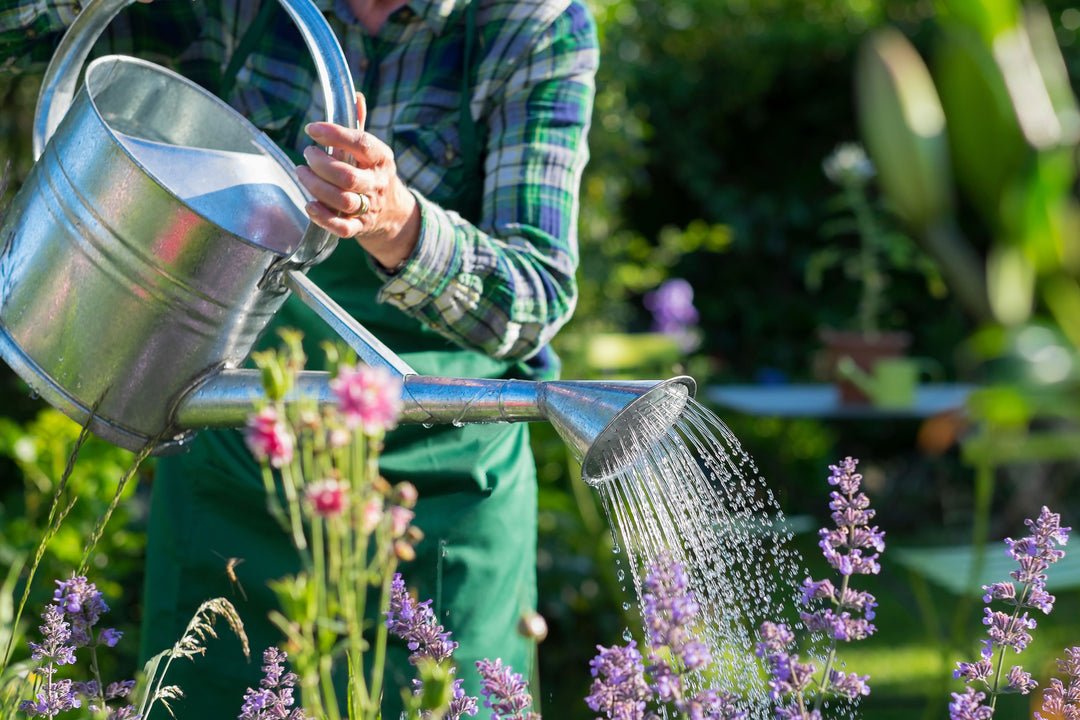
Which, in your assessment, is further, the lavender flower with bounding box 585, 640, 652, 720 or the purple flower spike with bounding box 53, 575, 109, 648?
the purple flower spike with bounding box 53, 575, 109, 648

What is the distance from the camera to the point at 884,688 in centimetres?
342

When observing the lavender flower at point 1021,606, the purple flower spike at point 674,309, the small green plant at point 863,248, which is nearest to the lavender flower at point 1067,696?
the lavender flower at point 1021,606

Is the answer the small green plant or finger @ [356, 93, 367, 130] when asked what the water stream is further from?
the small green plant

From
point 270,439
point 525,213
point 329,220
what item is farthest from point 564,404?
point 525,213

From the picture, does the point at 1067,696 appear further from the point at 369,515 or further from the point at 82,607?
the point at 82,607

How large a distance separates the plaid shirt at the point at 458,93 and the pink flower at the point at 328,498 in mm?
741

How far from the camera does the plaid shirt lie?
4.21 ft

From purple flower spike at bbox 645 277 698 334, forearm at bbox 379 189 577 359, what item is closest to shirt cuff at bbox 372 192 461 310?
forearm at bbox 379 189 577 359

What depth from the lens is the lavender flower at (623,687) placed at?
739mm

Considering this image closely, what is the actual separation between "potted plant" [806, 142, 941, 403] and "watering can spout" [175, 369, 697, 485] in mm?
3286

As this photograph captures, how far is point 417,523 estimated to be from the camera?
1318 millimetres

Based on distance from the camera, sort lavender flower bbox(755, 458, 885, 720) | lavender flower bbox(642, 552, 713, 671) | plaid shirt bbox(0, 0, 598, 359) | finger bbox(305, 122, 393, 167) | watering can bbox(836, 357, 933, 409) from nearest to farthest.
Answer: lavender flower bbox(642, 552, 713, 671) → lavender flower bbox(755, 458, 885, 720) → finger bbox(305, 122, 393, 167) → plaid shirt bbox(0, 0, 598, 359) → watering can bbox(836, 357, 933, 409)

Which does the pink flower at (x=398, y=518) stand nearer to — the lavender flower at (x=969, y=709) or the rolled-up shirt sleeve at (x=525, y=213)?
the lavender flower at (x=969, y=709)

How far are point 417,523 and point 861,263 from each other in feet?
13.6
